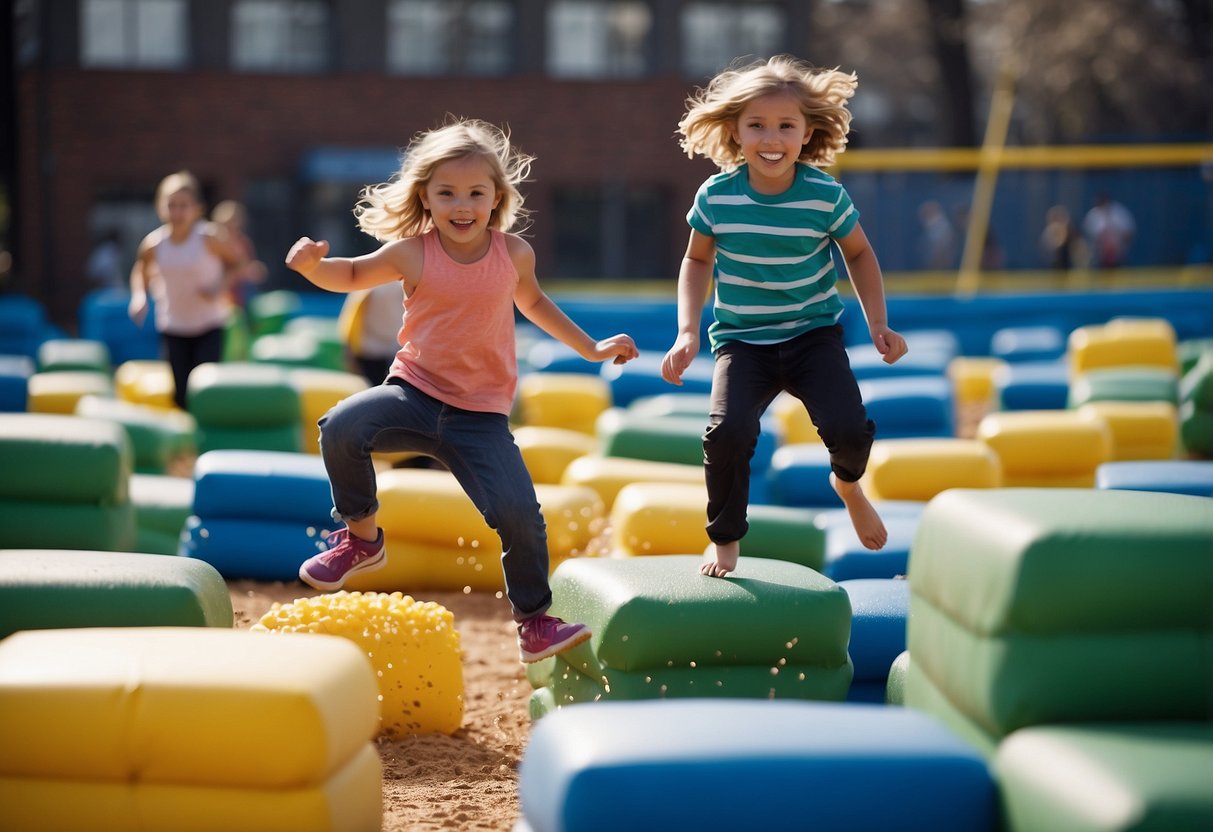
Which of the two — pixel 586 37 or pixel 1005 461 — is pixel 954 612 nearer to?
pixel 1005 461

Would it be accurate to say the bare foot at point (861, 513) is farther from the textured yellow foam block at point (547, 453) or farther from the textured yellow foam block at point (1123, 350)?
the textured yellow foam block at point (1123, 350)

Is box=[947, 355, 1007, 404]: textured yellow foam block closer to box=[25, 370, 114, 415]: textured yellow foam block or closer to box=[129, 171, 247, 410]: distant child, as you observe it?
box=[129, 171, 247, 410]: distant child

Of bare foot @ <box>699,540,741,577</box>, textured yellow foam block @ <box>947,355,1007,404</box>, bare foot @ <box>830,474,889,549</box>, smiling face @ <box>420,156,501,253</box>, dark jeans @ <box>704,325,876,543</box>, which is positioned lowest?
textured yellow foam block @ <box>947,355,1007,404</box>

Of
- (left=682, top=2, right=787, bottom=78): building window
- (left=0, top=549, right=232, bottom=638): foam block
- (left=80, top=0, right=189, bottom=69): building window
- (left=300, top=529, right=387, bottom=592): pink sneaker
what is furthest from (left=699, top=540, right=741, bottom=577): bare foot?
(left=682, top=2, right=787, bottom=78): building window

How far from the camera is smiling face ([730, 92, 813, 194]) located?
5.30m

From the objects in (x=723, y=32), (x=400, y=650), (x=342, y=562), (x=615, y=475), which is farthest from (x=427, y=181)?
(x=723, y=32)

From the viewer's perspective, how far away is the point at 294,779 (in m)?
3.66

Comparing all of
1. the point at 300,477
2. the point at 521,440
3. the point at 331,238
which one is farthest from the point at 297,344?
→ the point at 331,238

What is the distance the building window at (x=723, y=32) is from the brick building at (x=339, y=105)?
1.6 inches

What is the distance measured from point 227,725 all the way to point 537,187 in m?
29.5

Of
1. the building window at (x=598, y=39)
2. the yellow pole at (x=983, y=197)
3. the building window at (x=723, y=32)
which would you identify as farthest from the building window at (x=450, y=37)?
the yellow pole at (x=983, y=197)

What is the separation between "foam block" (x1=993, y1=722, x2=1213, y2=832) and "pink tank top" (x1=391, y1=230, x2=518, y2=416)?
231 cm

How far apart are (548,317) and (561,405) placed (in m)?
6.70

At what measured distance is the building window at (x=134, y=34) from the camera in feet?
101
